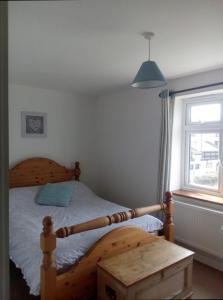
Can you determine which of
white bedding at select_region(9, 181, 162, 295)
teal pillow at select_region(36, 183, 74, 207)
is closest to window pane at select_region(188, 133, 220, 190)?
white bedding at select_region(9, 181, 162, 295)

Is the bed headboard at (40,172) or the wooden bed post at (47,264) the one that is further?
the bed headboard at (40,172)

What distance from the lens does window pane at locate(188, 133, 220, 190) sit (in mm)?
2486

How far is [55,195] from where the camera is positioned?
9.19 ft

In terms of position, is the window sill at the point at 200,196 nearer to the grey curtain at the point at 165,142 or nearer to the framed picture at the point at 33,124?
the grey curtain at the point at 165,142

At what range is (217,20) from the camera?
1.40 m

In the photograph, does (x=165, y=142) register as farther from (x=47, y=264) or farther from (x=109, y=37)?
(x=47, y=264)

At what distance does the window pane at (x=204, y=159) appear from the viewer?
2.49m

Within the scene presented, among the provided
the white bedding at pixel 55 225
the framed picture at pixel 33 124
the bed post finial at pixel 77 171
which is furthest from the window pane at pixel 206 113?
the framed picture at pixel 33 124

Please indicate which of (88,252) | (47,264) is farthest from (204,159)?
(47,264)

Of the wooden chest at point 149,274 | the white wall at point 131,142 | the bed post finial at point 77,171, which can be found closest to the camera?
the wooden chest at point 149,274

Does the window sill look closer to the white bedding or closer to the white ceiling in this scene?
the white bedding

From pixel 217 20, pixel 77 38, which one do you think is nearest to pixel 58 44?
pixel 77 38

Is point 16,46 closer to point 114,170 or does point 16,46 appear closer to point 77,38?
point 77,38

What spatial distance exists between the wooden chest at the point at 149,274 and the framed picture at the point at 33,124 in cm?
206
